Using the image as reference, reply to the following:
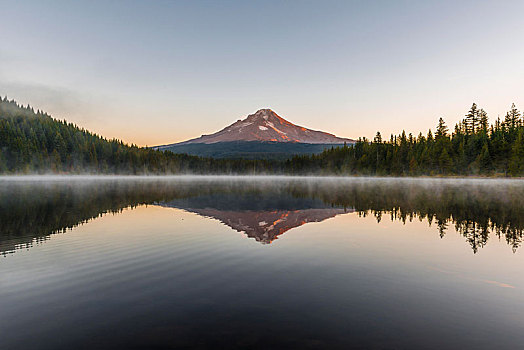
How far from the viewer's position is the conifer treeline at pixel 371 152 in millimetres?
120188

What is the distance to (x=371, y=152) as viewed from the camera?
16688cm

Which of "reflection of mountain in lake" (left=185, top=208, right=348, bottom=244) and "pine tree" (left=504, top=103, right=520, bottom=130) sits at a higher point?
"pine tree" (left=504, top=103, right=520, bottom=130)

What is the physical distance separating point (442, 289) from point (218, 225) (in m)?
16.5

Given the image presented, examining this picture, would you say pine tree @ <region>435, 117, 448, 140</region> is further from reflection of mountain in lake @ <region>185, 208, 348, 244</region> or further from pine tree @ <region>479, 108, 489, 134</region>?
reflection of mountain in lake @ <region>185, 208, 348, 244</region>

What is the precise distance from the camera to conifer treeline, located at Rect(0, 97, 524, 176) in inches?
4732

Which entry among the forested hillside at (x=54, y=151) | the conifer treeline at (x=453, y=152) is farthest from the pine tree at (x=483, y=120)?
the forested hillside at (x=54, y=151)

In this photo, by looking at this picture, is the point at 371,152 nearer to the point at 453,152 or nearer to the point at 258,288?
the point at 453,152

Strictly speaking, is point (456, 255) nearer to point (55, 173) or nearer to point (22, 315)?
point (22, 315)

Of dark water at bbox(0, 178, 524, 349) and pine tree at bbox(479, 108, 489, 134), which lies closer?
dark water at bbox(0, 178, 524, 349)

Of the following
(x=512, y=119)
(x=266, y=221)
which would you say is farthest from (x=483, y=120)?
(x=266, y=221)

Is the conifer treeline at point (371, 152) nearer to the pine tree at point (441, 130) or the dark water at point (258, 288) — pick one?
the pine tree at point (441, 130)

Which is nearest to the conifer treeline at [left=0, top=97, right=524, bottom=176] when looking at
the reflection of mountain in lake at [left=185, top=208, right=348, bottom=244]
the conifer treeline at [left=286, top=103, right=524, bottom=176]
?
the conifer treeline at [left=286, top=103, right=524, bottom=176]

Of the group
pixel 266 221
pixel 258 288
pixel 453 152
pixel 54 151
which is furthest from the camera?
pixel 54 151

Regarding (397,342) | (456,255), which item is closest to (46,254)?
(397,342)
